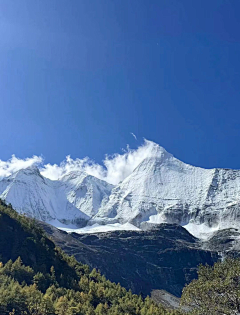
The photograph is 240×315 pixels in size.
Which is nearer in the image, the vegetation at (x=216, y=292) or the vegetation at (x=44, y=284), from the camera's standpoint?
the vegetation at (x=216, y=292)

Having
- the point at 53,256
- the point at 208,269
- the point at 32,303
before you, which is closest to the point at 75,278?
the point at 53,256

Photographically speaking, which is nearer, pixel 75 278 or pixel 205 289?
pixel 205 289

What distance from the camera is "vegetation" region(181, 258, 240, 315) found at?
132 ft

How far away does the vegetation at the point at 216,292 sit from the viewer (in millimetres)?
40156

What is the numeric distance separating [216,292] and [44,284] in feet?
98.2

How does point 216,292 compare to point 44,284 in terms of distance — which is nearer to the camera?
point 216,292

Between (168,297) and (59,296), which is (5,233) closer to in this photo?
(59,296)

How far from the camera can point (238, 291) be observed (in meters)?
38.5

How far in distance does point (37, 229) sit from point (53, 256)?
1009 cm

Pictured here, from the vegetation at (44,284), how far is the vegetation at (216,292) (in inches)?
536

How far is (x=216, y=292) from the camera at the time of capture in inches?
1647

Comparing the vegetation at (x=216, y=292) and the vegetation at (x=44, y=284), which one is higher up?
the vegetation at (x=216, y=292)

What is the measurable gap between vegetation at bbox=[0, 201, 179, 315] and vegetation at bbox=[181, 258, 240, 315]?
536 inches

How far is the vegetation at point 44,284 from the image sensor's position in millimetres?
46353
